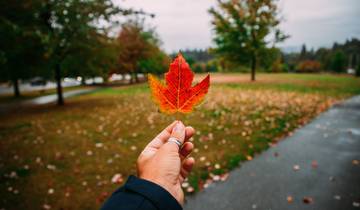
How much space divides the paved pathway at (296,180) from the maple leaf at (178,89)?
2691 mm

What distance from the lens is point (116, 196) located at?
3.90 feet

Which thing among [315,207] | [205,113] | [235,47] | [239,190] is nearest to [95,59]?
[205,113]

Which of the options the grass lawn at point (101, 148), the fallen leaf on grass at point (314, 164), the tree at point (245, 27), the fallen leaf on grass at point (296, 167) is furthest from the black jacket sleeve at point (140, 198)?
the tree at point (245, 27)

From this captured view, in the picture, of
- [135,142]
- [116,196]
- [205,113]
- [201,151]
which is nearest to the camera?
[116,196]

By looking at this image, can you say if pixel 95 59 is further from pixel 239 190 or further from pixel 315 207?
pixel 315 207

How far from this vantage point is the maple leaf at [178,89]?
4.11 feet

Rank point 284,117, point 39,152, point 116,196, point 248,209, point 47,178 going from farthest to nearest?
point 284,117 → point 39,152 → point 47,178 → point 248,209 → point 116,196

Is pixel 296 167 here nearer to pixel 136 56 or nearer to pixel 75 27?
pixel 75 27

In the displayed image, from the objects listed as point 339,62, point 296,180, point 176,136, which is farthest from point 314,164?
point 339,62

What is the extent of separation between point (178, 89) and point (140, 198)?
22.1 inches

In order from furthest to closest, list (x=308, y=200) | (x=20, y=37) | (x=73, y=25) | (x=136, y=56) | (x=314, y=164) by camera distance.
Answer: (x=136, y=56), (x=73, y=25), (x=20, y=37), (x=314, y=164), (x=308, y=200)

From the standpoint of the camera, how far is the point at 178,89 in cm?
130

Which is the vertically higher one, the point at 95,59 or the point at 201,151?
the point at 95,59

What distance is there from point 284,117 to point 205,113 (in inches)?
110
